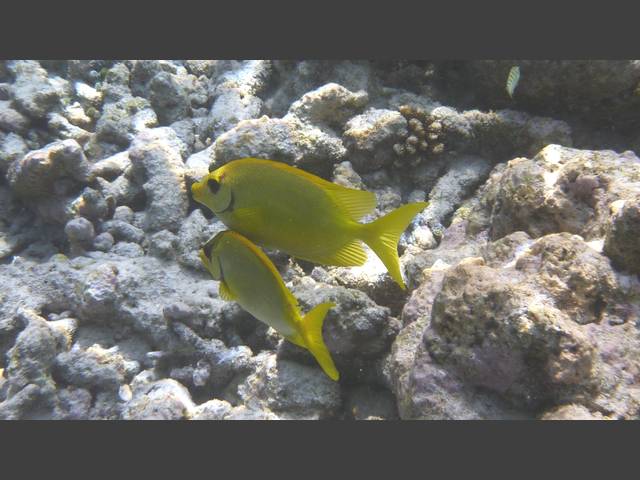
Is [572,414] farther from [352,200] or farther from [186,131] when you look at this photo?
[186,131]

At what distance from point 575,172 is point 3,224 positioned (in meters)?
5.76

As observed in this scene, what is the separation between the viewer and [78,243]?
4.37m

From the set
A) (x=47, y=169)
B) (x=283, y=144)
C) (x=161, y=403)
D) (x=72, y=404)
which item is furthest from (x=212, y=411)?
(x=47, y=169)

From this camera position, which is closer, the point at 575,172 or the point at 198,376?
the point at 575,172

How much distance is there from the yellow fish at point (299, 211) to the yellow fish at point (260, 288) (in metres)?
0.10

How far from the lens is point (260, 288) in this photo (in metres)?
1.92

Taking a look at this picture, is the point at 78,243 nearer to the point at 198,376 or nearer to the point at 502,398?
the point at 198,376

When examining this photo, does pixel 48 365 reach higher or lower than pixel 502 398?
lower

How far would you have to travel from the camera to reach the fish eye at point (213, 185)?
6.20ft

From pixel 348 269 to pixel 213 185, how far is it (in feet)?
5.94

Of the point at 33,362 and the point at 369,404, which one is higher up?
the point at 369,404

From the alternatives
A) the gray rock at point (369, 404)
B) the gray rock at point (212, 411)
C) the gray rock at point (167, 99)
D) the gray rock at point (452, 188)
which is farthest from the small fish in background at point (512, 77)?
the gray rock at point (167, 99)

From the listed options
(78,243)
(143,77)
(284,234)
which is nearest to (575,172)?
(284,234)

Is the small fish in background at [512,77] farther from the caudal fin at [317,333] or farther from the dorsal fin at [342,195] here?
the caudal fin at [317,333]
